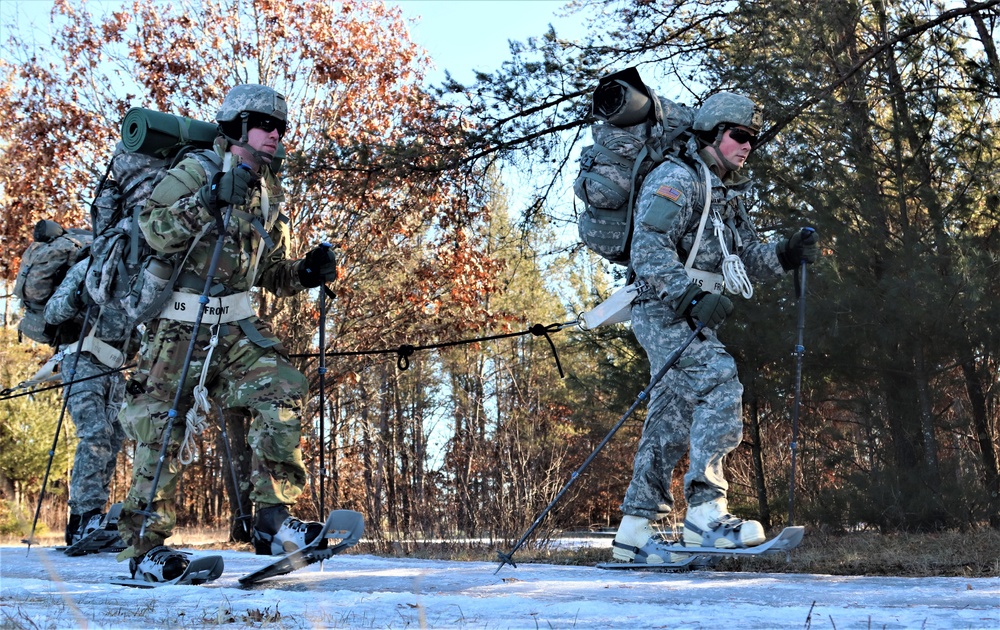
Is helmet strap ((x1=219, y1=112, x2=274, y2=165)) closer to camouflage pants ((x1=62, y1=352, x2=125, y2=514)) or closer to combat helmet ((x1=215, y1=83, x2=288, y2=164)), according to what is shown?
combat helmet ((x1=215, y1=83, x2=288, y2=164))

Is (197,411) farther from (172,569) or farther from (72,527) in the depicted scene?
(72,527)

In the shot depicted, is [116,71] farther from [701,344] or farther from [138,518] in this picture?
[701,344]

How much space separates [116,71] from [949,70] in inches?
481

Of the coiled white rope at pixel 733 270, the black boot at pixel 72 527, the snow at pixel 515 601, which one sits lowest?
the snow at pixel 515 601

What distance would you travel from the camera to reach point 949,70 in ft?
25.9

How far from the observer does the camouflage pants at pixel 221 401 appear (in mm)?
5117

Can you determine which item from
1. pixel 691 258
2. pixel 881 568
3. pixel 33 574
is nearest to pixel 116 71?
pixel 33 574

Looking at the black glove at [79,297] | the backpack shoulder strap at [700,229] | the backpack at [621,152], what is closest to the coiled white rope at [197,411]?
the backpack at [621,152]

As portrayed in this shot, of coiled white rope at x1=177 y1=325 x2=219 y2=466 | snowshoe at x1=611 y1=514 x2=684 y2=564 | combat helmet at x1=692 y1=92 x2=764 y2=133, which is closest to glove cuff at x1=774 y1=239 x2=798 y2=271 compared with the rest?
combat helmet at x1=692 y1=92 x2=764 y2=133

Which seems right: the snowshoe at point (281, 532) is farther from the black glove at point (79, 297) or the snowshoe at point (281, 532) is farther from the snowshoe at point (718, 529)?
the black glove at point (79, 297)

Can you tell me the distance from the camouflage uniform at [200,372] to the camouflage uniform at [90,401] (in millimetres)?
2927

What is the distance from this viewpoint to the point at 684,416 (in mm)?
5473

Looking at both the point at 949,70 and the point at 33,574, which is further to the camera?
the point at 949,70

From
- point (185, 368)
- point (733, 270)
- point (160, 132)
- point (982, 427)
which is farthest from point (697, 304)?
point (982, 427)
